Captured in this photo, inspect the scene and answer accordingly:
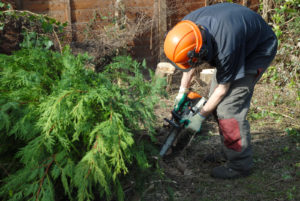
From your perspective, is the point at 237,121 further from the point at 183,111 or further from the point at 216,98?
the point at 183,111

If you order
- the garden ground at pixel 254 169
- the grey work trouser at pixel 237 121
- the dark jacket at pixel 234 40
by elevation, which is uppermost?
the dark jacket at pixel 234 40

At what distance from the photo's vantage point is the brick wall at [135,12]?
600 centimetres

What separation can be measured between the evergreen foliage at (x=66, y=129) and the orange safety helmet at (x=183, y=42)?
368 millimetres

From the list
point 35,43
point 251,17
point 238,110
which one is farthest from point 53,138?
point 35,43

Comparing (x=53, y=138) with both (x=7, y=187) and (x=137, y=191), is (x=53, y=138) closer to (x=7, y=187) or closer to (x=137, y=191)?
(x=7, y=187)

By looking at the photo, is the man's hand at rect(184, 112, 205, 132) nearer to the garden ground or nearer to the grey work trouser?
the grey work trouser

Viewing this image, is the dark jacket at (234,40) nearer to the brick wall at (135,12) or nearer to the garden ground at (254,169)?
the garden ground at (254,169)

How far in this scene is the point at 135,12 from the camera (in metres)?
6.54

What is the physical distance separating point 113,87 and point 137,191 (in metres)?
0.92

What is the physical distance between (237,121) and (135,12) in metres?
4.23

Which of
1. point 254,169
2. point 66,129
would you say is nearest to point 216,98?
point 254,169

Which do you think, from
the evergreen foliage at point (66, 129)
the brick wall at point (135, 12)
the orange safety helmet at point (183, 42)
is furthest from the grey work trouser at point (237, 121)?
the brick wall at point (135, 12)

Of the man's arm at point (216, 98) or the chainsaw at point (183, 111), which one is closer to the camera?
the man's arm at point (216, 98)

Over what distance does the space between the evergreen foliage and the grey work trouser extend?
3.57 ft
